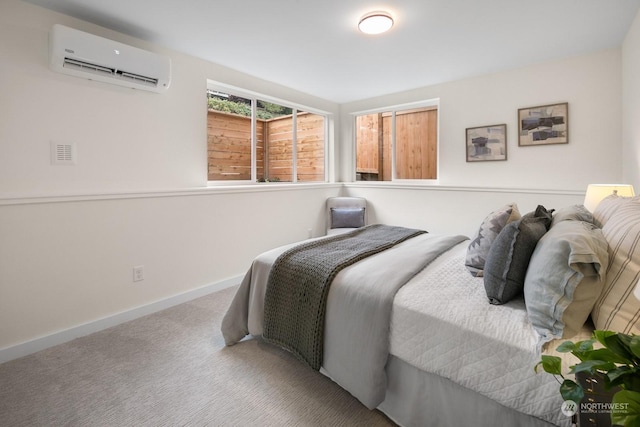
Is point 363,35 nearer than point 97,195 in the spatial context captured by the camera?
No

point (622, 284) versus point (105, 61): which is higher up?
point (105, 61)

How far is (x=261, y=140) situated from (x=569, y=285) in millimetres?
3447

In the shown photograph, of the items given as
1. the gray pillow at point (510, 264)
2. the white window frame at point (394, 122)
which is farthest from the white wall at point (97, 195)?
the gray pillow at point (510, 264)

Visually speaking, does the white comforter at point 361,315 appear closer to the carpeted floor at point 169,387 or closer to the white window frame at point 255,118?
the carpeted floor at point 169,387

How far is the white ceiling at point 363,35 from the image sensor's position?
217cm

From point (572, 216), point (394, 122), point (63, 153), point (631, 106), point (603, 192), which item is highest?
point (394, 122)

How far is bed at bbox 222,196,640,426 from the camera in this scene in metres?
1.07

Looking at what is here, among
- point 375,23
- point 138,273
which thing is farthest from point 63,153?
point 375,23

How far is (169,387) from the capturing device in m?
1.76

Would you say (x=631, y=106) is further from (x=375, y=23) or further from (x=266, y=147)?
(x=266, y=147)

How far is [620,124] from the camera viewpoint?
289cm

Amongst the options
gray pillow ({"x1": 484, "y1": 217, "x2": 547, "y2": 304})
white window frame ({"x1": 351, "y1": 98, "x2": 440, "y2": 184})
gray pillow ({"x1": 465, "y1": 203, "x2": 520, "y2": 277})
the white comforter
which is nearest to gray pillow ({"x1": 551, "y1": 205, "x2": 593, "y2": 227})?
gray pillow ({"x1": 465, "y1": 203, "x2": 520, "y2": 277})

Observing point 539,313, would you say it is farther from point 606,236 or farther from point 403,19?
point 403,19

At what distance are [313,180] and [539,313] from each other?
3796 millimetres
